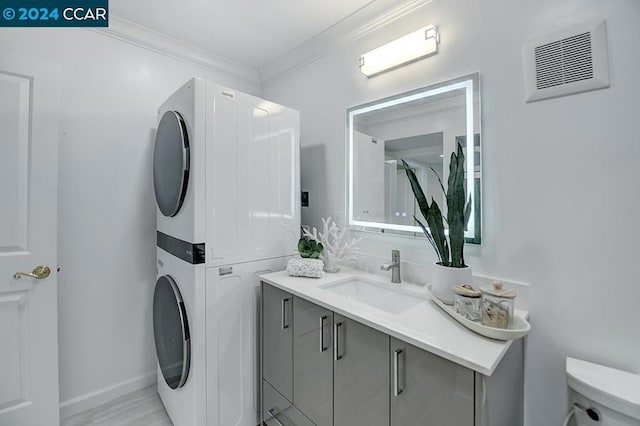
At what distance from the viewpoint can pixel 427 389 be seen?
897mm

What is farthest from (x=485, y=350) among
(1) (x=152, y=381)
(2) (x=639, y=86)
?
(1) (x=152, y=381)

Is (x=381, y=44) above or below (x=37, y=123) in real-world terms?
above

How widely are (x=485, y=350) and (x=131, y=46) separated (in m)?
2.62

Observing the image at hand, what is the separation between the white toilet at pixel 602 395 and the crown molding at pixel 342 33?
1.79m

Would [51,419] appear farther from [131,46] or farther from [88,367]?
[131,46]

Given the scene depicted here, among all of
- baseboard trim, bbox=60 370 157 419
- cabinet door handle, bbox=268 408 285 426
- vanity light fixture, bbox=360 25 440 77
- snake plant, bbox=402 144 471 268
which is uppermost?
vanity light fixture, bbox=360 25 440 77

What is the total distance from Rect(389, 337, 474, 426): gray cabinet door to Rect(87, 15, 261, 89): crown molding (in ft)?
7.88

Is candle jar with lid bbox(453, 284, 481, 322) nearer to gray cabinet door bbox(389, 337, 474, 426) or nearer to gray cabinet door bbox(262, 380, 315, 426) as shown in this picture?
gray cabinet door bbox(389, 337, 474, 426)

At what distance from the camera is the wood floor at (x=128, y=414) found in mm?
1689

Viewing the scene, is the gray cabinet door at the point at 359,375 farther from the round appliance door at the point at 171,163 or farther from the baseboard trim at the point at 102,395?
the baseboard trim at the point at 102,395

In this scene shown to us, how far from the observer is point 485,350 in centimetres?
A: 84

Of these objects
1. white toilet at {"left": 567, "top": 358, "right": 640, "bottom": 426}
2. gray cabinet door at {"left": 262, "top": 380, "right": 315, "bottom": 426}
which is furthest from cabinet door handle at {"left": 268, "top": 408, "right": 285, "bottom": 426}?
white toilet at {"left": 567, "top": 358, "right": 640, "bottom": 426}

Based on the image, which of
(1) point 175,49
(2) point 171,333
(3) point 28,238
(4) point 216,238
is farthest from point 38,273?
(1) point 175,49

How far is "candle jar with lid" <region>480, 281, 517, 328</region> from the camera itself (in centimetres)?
94
